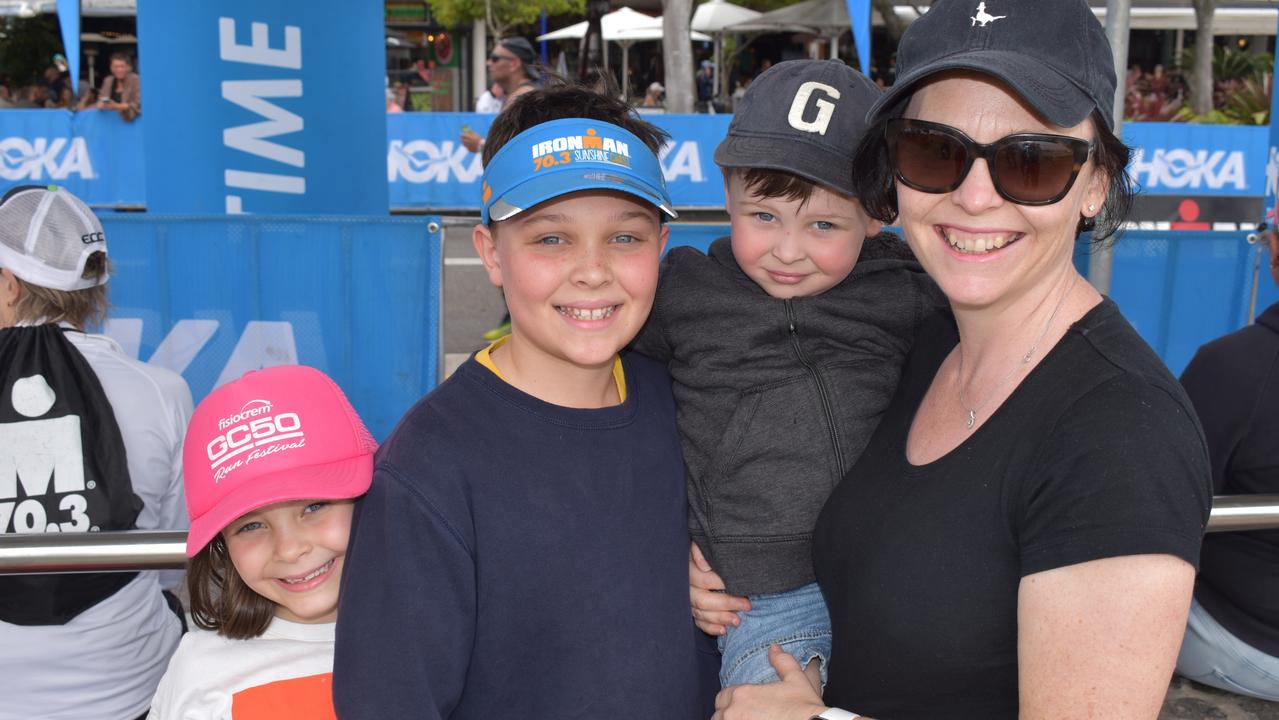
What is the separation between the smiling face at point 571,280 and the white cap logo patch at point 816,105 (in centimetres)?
57

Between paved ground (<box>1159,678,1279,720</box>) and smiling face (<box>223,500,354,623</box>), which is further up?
smiling face (<box>223,500,354,623</box>)

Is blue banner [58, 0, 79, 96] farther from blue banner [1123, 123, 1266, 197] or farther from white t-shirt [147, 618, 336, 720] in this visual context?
blue banner [1123, 123, 1266, 197]

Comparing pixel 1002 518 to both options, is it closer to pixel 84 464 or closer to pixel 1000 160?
pixel 1000 160

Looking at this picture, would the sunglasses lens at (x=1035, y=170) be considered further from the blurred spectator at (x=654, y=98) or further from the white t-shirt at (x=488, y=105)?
the blurred spectator at (x=654, y=98)

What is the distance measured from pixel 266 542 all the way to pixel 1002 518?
4.85ft

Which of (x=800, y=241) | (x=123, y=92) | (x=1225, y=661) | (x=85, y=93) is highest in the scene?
(x=85, y=93)

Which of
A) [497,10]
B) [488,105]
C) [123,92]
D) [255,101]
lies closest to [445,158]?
[488,105]

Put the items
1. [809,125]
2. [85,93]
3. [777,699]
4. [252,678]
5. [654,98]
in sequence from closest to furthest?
[777,699], [252,678], [809,125], [85,93], [654,98]

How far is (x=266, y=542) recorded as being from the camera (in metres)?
2.21

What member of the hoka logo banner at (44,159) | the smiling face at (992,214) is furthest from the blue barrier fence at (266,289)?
the hoka logo banner at (44,159)

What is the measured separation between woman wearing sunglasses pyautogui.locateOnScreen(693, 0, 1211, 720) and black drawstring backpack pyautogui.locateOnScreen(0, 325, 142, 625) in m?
2.07

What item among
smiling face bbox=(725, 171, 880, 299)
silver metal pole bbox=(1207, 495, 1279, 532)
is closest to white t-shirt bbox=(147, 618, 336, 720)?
smiling face bbox=(725, 171, 880, 299)

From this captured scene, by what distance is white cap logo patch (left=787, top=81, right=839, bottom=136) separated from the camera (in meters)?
2.34

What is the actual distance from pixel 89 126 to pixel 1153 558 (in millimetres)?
14607
